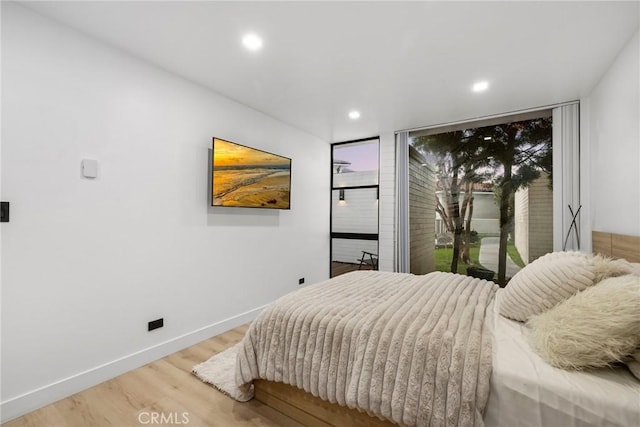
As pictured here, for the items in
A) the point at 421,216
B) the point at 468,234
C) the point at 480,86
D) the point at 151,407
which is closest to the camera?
the point at 151,407

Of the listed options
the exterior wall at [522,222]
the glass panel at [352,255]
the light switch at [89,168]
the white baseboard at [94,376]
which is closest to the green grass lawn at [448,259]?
the exterior wall at [522,222]

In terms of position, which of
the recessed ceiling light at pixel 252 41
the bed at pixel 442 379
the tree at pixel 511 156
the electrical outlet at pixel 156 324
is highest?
the recessed ceiling light at pixel 252 41

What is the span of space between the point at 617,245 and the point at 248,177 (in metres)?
3.32

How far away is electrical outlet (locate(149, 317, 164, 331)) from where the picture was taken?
242cm

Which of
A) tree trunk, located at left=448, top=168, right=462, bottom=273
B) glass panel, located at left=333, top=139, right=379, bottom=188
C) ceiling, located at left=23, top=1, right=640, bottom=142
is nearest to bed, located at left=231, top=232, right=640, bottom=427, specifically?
ceiling, located at left=23, top=1, right=640, bottom=142

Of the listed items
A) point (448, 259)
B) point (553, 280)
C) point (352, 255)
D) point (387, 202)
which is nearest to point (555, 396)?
point (553, 280)

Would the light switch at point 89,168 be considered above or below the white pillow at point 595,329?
above

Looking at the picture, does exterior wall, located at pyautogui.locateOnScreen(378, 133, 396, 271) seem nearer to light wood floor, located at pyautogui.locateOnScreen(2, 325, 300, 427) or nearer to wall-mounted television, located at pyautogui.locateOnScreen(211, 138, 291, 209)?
wall-mounted television, located at pyautogui.locateOnScreen(211, 138, 291, 209)

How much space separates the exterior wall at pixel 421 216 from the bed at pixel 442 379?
2.38 m

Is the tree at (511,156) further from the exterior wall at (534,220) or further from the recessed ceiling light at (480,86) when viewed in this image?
the recessed ceiling light at (480,86)

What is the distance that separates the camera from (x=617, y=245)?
7.09 feet

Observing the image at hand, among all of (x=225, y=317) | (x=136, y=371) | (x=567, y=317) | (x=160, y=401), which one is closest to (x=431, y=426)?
(x=567, y=317)

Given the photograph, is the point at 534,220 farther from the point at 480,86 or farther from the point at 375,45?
the point at 375,45

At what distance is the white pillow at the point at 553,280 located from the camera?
1347 millimetres
